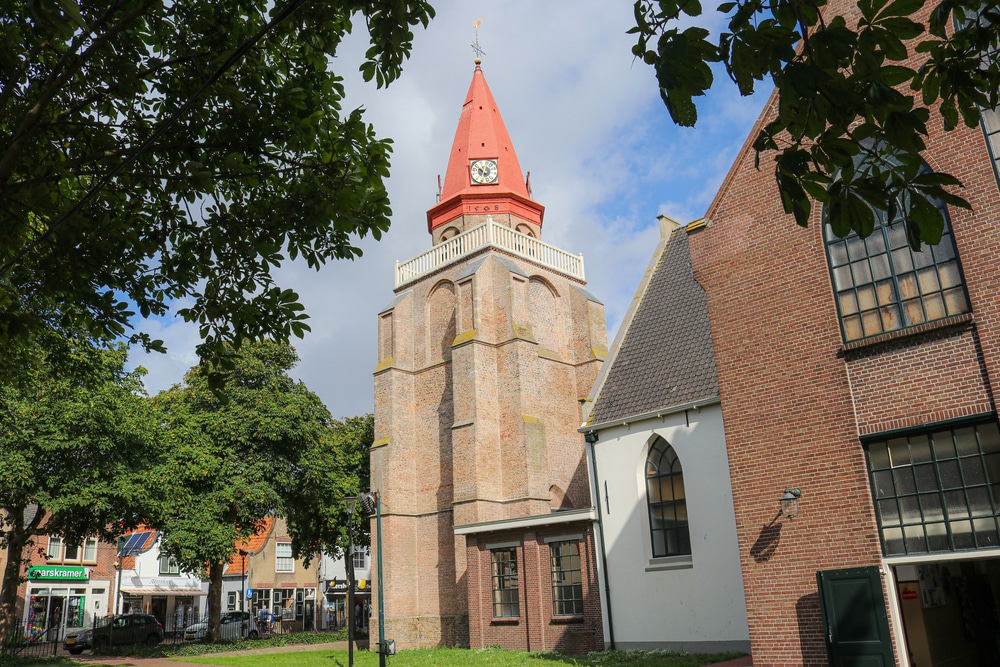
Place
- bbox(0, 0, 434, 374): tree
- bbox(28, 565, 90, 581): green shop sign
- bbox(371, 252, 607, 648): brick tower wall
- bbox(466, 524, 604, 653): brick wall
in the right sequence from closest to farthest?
bbox(0, 0, 434, 374): tree → bbox(466, 524, 604, 653): brick wall → bbox(371, 252, 607, 648): brick tower wall → bbox(28, 565, 90, 581): green shop sign

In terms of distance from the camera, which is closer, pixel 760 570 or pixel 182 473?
pixel 760 570

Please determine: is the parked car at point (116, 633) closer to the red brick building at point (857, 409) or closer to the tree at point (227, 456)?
the tree at point (227, 456)

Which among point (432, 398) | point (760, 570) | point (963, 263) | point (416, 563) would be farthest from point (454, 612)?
point (963, 263)

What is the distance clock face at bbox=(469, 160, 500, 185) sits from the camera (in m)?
35.8

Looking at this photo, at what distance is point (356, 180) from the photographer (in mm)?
7613

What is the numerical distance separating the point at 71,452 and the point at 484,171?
20.5m

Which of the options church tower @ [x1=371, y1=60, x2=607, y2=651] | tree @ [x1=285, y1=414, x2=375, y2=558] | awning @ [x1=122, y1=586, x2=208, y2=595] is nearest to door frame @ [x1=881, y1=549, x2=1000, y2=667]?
church tower @ [x1=371, y1=60, x2=607, y2=651]

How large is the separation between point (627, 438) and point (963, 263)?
30.4ft

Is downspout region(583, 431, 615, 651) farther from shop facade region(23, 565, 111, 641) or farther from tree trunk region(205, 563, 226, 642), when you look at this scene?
shop facade region(23, 565, 111, 641)

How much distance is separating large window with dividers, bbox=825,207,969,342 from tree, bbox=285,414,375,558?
24.4 metres

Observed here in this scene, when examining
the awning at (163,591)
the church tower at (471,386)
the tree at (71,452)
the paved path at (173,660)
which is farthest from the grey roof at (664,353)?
the awning at (163,591)

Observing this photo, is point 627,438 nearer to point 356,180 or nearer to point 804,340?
point 804,340

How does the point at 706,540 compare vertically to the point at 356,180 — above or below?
below

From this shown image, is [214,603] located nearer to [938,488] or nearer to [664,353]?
[664,353]
